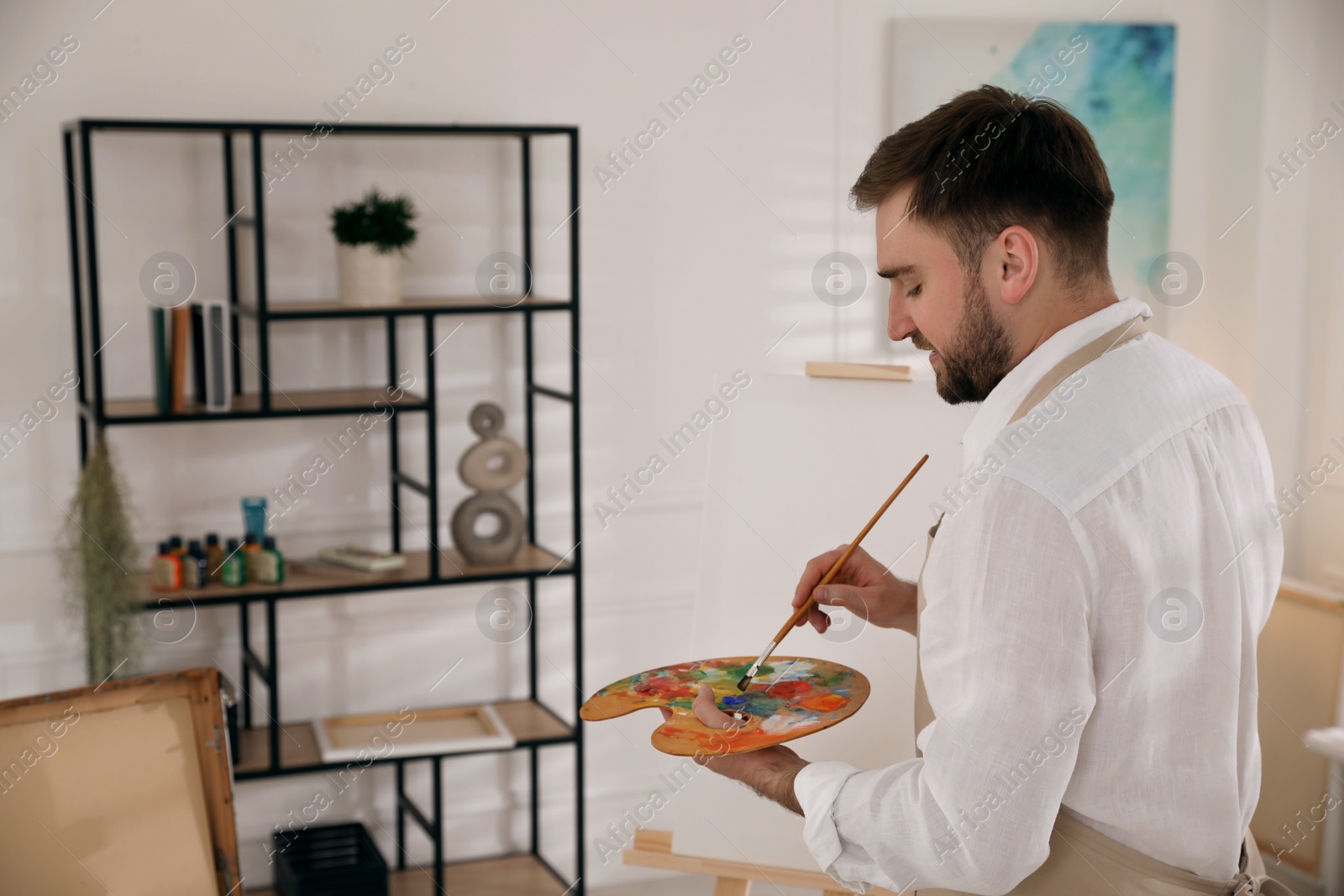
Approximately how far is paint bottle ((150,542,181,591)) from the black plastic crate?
2.30 feet

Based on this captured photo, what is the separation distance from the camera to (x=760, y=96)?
3119 mm

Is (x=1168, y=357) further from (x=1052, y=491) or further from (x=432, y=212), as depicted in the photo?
(x=432, y=212)

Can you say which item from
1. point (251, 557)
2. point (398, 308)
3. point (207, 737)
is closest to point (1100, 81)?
point (398, 308)

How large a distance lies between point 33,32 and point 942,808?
2473 millimetres

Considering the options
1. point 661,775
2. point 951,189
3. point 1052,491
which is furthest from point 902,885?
point 661,775

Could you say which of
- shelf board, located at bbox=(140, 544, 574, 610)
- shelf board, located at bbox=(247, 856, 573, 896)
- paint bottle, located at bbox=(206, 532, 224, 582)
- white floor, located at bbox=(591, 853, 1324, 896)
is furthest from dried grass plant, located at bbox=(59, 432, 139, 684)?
white floor, located at bbox=(591, 853, 1324, 896)

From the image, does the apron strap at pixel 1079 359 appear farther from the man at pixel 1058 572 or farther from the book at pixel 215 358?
the book at pixel 215 358

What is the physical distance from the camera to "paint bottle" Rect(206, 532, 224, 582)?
2656 millimetres

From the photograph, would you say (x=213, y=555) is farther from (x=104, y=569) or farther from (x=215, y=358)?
(x=215, y=358)

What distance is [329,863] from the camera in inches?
108

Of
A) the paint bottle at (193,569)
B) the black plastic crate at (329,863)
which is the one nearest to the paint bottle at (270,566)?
the paint bottle at (193,569)

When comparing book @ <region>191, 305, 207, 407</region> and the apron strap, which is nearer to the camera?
the apron strap

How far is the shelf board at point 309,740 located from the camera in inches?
105

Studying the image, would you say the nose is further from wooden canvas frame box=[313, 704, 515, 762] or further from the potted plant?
wooden canvas frame box=[313, 704, 515, 762]
